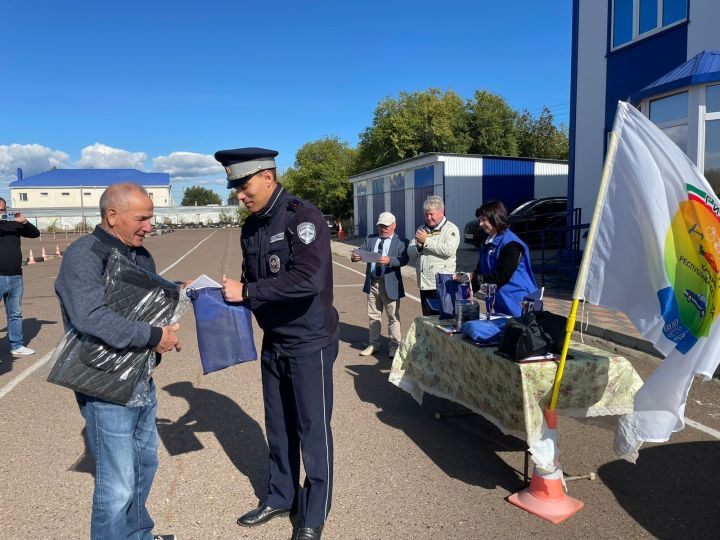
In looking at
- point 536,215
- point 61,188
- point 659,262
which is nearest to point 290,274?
point 659,262

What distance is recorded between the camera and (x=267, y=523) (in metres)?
3.16

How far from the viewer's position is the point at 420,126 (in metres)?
43.0

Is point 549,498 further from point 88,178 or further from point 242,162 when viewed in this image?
point 88,178

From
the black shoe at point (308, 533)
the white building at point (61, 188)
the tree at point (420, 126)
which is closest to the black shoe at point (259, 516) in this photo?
the black shoe at point (308, 533)

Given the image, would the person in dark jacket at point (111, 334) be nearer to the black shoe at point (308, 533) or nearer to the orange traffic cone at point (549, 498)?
the black shoe at point (308, 533)

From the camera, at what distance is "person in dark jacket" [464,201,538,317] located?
438cm

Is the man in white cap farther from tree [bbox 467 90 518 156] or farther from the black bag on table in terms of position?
tree [bbox 467 90 518 156]

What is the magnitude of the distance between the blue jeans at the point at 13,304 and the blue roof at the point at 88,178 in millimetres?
90284

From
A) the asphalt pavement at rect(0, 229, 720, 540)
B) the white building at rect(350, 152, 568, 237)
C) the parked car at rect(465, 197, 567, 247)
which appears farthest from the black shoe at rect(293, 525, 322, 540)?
the white building at rect(350, 152, 568, 237)

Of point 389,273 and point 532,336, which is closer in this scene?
point 532,336

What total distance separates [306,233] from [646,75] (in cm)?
1170

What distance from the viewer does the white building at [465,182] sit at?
22.1 m

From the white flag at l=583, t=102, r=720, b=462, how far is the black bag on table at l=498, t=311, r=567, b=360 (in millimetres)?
399

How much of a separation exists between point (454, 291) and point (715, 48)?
9232mm
